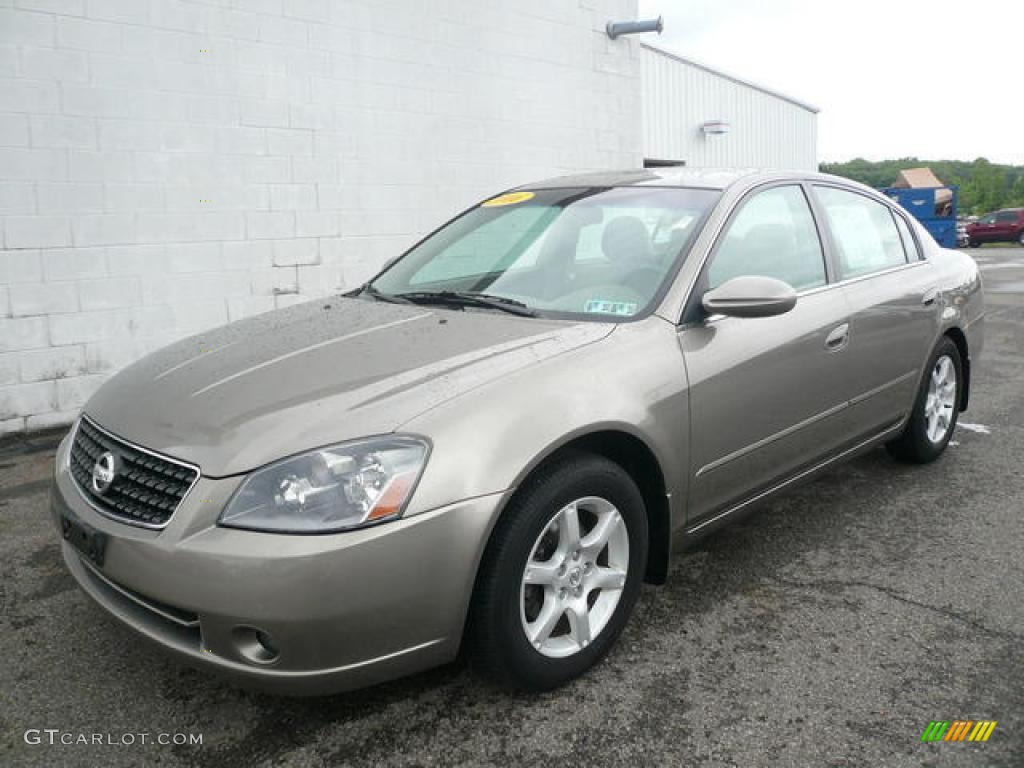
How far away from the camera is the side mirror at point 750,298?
271 centimetres

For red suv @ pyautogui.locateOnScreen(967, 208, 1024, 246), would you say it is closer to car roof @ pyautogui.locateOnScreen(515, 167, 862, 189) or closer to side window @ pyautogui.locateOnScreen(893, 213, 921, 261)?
side window @ pyautogui.locateOnScreen(893, 213, 921, 261)

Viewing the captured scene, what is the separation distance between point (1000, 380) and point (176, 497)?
636 centimetres

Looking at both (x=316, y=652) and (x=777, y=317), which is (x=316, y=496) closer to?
(x=316, y=652)

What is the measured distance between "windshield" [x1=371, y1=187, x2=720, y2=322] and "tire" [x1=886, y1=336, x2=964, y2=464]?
177cm

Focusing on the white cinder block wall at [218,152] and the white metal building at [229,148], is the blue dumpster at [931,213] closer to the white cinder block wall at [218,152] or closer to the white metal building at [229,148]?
the white metal building at [229,148]

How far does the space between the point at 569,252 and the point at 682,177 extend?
66 centimetres

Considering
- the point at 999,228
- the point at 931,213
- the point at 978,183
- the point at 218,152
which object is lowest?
the point at 999,228

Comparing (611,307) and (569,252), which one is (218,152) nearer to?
(569,252)

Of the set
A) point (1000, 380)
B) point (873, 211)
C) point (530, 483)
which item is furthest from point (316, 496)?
point (1000, 380)

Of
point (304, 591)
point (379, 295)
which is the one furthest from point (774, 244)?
point (304, 591)

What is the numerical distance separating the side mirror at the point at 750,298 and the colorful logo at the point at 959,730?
4.10ft

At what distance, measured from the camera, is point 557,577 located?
240cm

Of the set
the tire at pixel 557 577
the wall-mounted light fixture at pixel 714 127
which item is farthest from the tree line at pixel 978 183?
the tire at pixel 557 577

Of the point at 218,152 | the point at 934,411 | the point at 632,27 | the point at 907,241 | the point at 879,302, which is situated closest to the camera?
the point at 879,302
